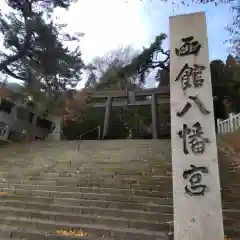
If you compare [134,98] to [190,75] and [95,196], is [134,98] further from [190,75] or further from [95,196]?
[190,75]

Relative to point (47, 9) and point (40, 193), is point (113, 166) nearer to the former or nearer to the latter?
point (40, 193)

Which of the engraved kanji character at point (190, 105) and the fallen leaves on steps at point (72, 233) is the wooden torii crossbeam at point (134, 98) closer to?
the fallen leaves on steps at point (72, 233)

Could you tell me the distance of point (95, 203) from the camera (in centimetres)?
662

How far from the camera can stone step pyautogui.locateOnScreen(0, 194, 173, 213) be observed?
6.14m

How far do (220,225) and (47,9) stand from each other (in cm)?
1541

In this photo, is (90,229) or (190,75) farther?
(90,229)

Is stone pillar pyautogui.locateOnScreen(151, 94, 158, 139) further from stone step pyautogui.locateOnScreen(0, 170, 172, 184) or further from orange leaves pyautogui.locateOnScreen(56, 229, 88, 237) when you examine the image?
orange leaves pyautogui.locateOnScreen(56, 229, 88, 237)

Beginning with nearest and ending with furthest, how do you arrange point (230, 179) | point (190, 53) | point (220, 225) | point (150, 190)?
point (220, 225)
point (190, 53)
point (150, 190)
point (230, 179)

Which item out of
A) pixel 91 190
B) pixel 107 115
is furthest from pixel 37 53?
pixel 91 190

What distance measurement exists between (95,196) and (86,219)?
1135 millimetres

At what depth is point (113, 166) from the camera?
9.50m

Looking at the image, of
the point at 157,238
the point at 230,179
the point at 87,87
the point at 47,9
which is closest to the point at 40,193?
the point at 157,238

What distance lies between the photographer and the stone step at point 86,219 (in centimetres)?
549

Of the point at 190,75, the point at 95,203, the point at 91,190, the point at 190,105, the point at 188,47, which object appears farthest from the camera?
the point at 91,190
